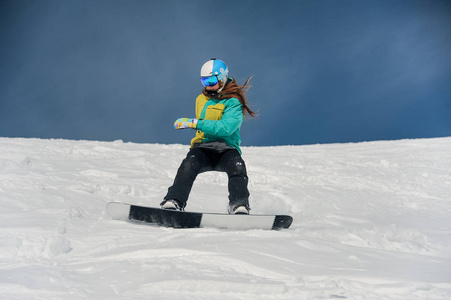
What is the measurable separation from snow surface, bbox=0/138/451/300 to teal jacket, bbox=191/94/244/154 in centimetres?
95

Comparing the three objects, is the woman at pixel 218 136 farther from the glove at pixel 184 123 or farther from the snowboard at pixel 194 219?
the snowboard at pixel 194 219

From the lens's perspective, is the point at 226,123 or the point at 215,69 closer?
the point at 226,123

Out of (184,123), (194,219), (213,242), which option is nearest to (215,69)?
(184,123)

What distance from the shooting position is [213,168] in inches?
172

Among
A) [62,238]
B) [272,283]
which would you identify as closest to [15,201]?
[62,238]

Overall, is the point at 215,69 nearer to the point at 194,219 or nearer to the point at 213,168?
the point at 213,168

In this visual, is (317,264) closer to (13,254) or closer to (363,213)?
(13,254)

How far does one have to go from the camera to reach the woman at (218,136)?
398 cm

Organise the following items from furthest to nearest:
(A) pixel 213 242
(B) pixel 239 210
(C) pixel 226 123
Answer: (C) pixel 226 123, (B) pixel 239 210, (A) pixel 213 242

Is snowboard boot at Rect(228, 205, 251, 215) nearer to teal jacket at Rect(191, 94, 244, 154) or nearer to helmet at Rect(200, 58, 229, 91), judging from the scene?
teal jacket at Rect(191, 94, 244, 154)

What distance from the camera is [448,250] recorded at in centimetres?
355

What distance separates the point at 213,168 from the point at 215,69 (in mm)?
972

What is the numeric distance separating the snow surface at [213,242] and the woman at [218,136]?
0.60 metres

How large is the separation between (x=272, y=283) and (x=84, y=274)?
0.98 m
